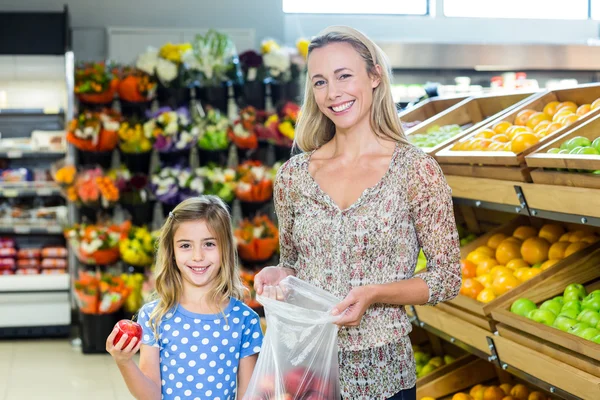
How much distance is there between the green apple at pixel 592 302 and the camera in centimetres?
247

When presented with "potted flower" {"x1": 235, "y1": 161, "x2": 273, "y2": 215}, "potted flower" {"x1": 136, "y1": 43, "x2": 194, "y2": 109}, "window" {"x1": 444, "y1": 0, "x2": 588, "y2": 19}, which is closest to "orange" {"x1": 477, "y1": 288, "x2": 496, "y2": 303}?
"potted flower" {"x1": 235, "y1": 161, "x2": 273, "y2": 215}

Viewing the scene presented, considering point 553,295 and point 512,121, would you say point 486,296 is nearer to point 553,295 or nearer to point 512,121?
point 553,295

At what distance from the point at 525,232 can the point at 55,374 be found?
12.1ft

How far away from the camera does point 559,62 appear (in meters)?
8.33

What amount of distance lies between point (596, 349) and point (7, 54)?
5871mm

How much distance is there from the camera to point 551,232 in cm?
314

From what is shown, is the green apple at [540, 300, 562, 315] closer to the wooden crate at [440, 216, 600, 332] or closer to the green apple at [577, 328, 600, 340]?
the wooden crate at [440, 216, 600, 332]

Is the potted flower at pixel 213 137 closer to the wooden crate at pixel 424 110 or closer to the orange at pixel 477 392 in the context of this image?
the wooden crate at pixel 424 110

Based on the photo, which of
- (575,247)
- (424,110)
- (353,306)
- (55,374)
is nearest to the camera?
(353,306)

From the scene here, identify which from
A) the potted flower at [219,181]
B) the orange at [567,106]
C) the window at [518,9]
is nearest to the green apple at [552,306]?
the orange at [567,106]

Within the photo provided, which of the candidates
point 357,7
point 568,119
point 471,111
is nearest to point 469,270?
point 568,119

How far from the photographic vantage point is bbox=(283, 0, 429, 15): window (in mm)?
8750

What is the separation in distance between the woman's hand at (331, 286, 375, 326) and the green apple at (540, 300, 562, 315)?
111 centimetres

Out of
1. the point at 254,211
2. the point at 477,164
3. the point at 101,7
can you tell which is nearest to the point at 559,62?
the point at 254,211
